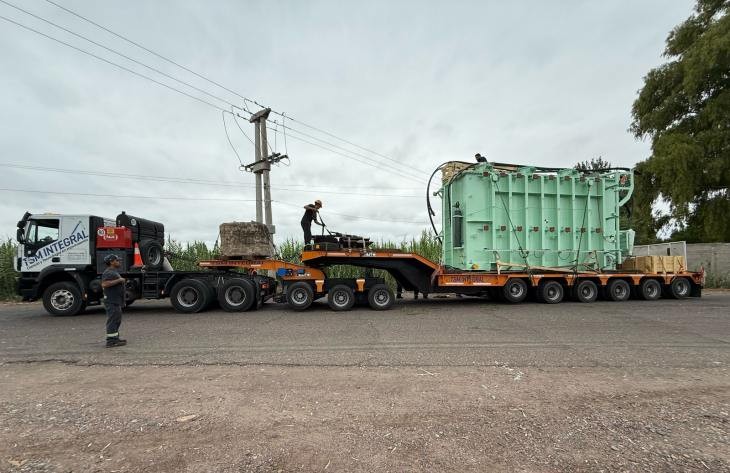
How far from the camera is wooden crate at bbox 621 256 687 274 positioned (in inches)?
465

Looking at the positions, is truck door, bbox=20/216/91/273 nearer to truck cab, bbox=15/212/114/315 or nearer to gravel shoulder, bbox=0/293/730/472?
truck cab, bbox=15/212/114/315

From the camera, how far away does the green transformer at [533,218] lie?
1108 centimetres

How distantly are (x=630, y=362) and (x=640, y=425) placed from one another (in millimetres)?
2075

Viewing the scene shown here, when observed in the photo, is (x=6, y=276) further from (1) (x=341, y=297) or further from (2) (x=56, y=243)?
(1) (x=341, y=297)

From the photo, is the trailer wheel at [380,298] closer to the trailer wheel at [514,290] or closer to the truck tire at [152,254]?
the trailer wheel at [514,290]

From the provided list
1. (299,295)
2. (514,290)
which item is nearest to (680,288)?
(514,290)

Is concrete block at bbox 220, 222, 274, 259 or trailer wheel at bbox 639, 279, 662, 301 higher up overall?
concrete block at bbox 220, 222, 274, 259

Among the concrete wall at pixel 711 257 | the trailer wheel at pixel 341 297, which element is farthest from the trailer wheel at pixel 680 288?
the trailer wheel at pixel 341 297

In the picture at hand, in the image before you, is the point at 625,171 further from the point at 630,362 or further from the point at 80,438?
the point at 80,438

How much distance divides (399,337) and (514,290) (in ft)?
19.0

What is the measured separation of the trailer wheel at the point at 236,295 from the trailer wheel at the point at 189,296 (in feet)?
1.37

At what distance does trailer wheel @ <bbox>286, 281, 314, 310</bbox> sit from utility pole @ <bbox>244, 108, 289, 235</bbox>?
544 centimetres

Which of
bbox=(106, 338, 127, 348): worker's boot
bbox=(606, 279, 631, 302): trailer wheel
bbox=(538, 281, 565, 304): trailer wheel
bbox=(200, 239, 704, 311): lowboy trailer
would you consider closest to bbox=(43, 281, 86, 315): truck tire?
bbox=(200, 239, 704, 311): lowboy trailer

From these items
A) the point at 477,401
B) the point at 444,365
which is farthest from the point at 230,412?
the point at 444,365
